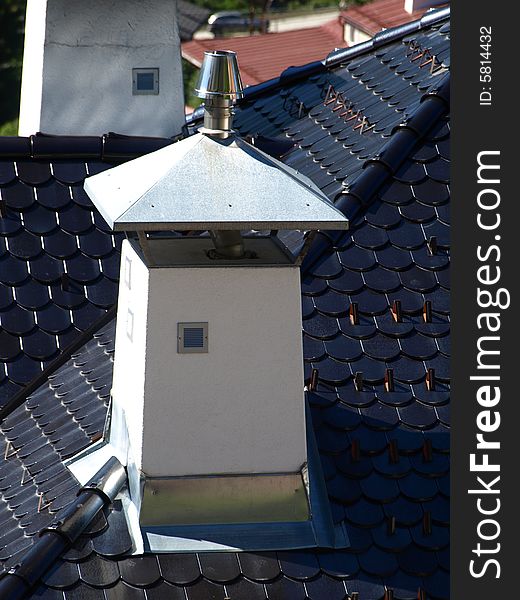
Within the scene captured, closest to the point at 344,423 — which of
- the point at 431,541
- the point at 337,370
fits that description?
the point at 337,370

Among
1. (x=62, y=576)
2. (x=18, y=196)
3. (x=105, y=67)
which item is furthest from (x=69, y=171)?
(x=62, y=576)

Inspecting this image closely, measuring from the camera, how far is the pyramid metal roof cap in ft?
23.1

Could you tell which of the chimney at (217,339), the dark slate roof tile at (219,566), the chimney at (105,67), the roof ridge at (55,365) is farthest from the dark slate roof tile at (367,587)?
the chimney at (105,67)

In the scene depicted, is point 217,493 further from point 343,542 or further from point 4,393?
point 4,393

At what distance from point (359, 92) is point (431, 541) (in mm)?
4723

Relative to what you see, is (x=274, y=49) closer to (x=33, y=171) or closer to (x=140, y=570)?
(x=33, y=171)

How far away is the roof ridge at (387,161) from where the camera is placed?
8.82m

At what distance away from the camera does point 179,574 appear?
281 inches

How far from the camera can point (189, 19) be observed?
46125 millimetres

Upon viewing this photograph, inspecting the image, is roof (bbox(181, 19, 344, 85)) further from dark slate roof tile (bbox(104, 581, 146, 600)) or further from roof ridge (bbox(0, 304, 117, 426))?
dark slate roof tile (bbox(104, 581, 146, 600))

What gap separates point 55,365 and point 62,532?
2.46 meters

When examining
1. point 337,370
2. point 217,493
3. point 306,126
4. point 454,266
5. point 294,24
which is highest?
Answer: point 294,24

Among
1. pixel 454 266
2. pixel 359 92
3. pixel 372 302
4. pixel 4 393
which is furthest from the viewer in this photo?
pixel 359 92

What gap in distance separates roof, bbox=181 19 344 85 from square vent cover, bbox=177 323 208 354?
767 inches
